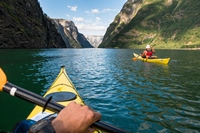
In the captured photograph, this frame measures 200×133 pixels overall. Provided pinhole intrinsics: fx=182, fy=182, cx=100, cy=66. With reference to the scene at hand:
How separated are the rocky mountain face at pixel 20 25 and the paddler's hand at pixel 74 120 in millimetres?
85065

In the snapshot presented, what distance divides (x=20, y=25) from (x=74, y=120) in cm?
10027

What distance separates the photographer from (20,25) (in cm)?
9175

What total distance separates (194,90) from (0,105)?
13.7 metres

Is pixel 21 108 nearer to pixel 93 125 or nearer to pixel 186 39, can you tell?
pixel 93 125

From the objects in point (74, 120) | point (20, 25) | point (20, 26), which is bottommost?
point (74, 120)

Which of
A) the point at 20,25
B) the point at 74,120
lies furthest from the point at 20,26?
the point at 74,120

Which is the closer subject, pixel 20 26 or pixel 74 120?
pixel 74 120

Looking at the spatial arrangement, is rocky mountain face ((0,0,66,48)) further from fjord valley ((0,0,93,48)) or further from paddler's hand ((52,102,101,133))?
paddler's hand ((52,102,101,133))

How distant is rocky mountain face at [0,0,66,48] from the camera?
3167 inches

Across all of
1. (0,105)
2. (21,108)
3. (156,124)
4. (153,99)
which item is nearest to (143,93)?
(153,99)

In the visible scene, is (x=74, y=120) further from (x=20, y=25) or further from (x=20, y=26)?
(x=20, y=25)

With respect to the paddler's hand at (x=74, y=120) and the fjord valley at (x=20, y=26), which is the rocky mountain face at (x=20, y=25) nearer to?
the fjord valley at (x=20, y=26)

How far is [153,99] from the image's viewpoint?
40.1 feet

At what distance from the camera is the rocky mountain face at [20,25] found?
80.4 metres
